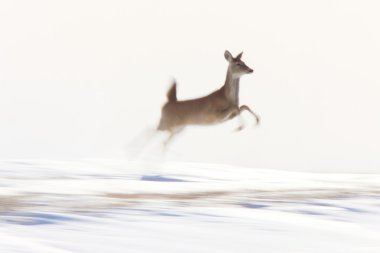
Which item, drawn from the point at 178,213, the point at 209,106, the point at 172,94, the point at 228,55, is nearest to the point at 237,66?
the point at 228,55

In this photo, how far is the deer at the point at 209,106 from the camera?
49.8 feet

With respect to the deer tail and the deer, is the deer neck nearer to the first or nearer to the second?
the deer

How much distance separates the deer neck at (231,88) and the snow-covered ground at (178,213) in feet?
4.34

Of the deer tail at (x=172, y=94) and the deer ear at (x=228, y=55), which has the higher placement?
the deer ear at (x=228, y=55)

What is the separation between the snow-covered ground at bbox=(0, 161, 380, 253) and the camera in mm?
6871

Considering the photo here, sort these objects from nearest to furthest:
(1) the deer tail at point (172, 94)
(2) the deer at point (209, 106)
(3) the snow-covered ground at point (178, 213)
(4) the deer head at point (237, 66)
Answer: (3) the snow-covered ground at point (178, 213)
(2) the deer at point (209, 106)
(4) the deer head at point (237, 66)
(1) the deer tail at point (172, 94)

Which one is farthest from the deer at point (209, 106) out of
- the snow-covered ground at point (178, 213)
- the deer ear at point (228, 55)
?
the snow-covered ground at point (178, 213)

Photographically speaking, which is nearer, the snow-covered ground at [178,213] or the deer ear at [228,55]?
the snow-covered ground at [178,213]

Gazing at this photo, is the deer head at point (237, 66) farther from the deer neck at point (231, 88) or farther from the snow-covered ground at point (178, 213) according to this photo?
the snow-covered ground at point (178, 213)

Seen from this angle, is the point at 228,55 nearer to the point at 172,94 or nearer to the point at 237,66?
the point at 237,66

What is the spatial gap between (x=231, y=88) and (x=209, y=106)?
0.44m

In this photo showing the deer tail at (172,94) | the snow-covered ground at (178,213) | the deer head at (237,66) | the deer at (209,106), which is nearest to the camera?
the snow-covered ground at (178,213)

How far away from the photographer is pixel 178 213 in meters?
8.48

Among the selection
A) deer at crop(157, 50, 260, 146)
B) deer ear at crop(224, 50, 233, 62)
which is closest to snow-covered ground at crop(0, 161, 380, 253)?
deer at crop(157, 50, 260, 146)
